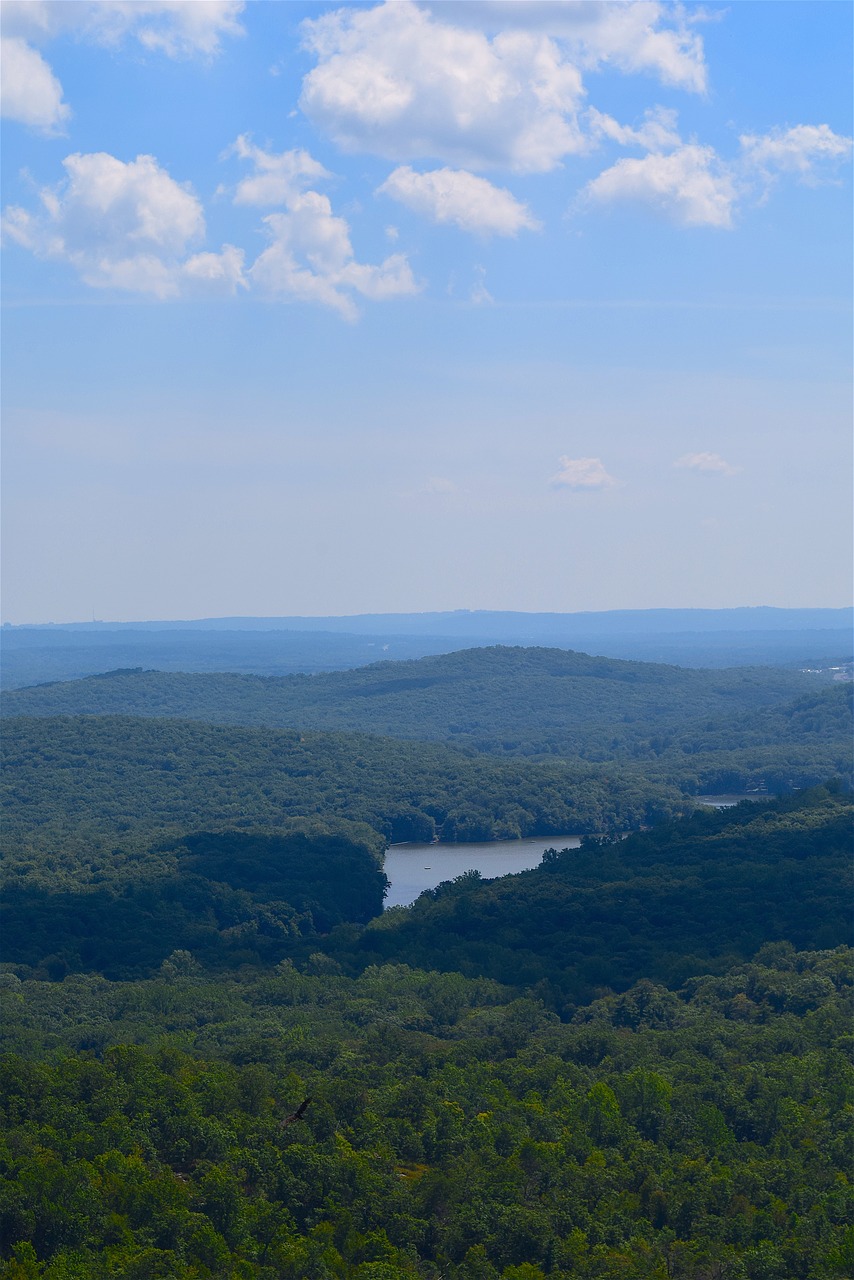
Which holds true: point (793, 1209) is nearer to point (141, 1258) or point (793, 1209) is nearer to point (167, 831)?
point (141, 1258)

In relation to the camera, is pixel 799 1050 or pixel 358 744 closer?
pixel 799 1050

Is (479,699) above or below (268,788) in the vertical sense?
above

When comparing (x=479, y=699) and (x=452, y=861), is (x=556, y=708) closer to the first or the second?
(x=479, y=699)

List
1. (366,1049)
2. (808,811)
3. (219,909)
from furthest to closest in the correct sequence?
(808,811)
(219,909)
(366,1049)

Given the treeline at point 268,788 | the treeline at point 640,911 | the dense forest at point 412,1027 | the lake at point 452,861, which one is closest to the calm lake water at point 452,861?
the lake at point 452,861

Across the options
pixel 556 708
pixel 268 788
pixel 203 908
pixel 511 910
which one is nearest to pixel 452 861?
pixel 268 788

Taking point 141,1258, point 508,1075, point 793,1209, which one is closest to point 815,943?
point 508,1075

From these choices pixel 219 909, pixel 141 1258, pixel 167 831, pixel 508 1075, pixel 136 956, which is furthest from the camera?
pixel 167 831
